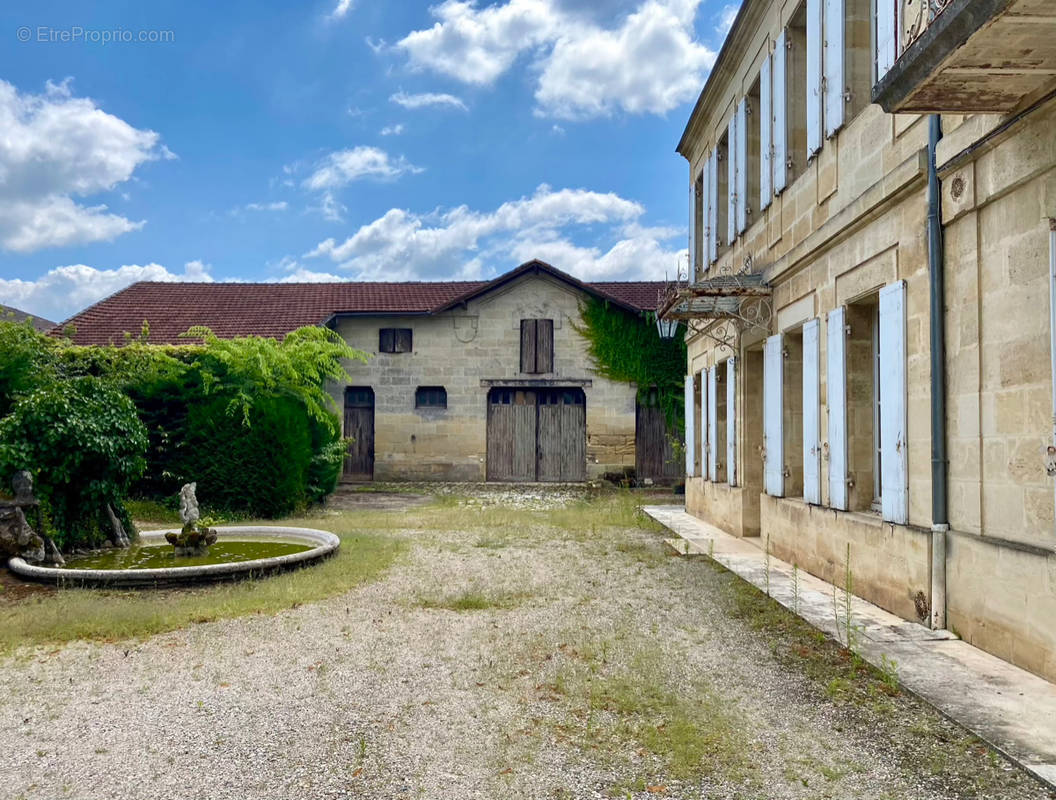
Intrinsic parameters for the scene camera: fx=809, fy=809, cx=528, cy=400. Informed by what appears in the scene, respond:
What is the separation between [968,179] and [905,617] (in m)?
2.92

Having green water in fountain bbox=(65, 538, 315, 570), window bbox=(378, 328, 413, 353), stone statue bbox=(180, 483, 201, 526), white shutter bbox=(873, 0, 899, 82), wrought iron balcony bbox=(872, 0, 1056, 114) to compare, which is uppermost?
white shutter bbox=(873, 0, 899, 82)

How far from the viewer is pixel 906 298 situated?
5695 millimetres

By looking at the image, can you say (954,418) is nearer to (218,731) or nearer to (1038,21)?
(1038,21)

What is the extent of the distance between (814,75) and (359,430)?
15.7m

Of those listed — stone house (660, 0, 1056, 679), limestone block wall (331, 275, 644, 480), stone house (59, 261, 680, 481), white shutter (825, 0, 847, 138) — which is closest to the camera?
stone house (660, 0, 1056, 679)

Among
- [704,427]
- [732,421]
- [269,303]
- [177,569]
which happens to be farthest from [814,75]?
[269,303]

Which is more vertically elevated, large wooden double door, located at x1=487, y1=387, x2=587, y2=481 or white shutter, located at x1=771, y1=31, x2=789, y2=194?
white shutter, located at x1=771, y1=31, x2=789, y2=194

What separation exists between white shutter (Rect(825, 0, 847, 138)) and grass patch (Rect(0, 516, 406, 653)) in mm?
5813

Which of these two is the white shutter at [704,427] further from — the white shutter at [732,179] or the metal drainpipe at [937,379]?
the metal drainpipe at [937,379]

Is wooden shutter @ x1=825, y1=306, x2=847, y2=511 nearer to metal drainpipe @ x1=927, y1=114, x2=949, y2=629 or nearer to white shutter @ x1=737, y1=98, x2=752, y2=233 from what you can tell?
metal drainpipe @ x1=927, y1=114, x2=949, y2=629

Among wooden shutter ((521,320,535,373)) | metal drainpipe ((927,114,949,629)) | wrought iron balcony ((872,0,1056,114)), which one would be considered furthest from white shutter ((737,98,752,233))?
wooden shutter ((521,320,535,373))

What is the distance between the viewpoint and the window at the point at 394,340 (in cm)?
2084

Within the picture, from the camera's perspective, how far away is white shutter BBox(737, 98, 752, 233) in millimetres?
9664

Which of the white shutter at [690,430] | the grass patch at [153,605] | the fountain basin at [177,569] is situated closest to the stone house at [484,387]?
the white shutter at [690,430]
